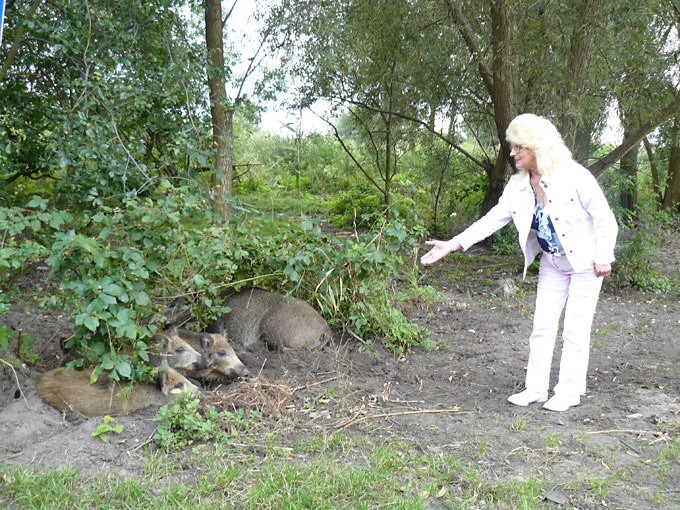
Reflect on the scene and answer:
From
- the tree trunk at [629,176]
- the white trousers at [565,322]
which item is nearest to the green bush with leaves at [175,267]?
the white trousers at [565,322]

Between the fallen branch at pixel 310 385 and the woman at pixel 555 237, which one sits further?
the fallen branch at pixel 310 385

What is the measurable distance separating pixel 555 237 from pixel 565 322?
1.99ft

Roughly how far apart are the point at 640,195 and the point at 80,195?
1459cm

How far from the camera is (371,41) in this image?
34.7ft

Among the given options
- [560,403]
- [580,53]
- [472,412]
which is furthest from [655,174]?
[472,412]

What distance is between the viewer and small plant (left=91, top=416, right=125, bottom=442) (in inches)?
154

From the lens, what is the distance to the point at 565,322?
15.4 ft

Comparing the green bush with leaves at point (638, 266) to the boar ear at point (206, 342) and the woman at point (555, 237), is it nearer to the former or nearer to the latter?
the woman at point (555, 237)

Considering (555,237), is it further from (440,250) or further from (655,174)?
(655,174)

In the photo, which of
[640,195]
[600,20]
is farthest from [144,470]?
[640,195]

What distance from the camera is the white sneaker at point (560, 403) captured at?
468 centimetres

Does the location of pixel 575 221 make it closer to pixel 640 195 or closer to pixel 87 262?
pixel 87 262

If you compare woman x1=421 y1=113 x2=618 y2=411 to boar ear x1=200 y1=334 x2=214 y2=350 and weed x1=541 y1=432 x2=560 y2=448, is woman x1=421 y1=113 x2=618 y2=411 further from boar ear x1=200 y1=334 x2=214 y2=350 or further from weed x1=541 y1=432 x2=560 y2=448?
boar ear x1=200 y1=334 x2=214 y2=350

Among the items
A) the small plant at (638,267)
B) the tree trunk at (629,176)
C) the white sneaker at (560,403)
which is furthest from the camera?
the tree trunk at (629,176)
